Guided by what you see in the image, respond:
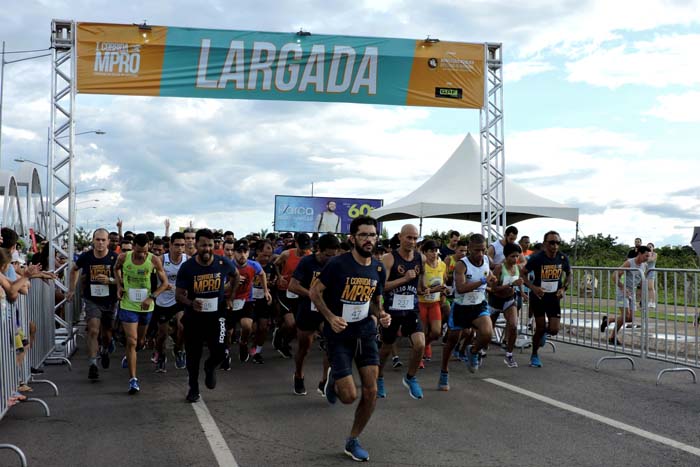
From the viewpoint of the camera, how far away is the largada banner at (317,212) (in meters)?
41.1

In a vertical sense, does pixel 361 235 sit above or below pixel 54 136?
below

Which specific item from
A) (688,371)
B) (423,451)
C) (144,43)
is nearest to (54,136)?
(144,43)

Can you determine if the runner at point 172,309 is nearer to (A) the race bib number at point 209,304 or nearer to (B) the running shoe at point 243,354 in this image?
(B) the running shoe at point 243,354

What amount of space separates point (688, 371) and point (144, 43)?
1056cm

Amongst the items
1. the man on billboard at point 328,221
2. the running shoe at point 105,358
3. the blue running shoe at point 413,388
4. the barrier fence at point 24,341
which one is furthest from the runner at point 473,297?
the man on billboard at point 328,221

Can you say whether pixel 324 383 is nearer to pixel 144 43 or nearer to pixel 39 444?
pixel 39 444

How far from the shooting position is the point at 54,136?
12.9 m

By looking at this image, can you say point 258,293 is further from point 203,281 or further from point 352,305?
point 352,305

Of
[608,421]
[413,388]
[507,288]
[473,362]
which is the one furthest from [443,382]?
[507,288]

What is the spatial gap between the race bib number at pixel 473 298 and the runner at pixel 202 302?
10.4ft

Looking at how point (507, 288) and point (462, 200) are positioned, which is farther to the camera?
point (462, 200)

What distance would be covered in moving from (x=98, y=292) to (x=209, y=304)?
2.53 meters

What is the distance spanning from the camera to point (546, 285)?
11.4 m

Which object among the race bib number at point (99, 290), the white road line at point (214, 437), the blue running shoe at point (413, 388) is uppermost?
the race bib number at point (99, 290)
